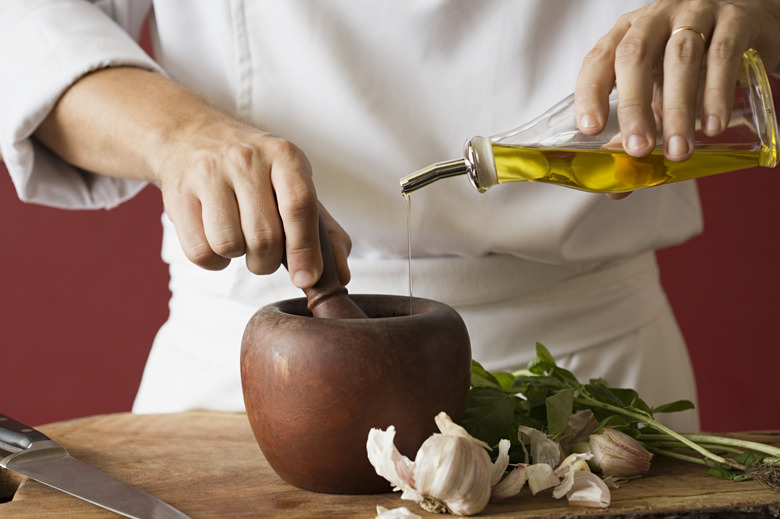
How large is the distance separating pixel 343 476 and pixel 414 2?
1.74 feet

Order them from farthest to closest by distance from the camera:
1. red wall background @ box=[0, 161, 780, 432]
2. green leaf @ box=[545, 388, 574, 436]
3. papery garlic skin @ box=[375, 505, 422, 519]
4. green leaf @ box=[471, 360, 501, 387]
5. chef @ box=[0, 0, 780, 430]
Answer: red wall background @ box=[0, 161, 780, 432], chef @ box=[0, 0, 780, 430], green leaf @ box=[471, 360, 501, 387], green leaf @ box=[545, 388, 574, 436], papery garlic skin @ box=[375, 505, 422, 519]

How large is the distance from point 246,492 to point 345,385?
0.14 metres

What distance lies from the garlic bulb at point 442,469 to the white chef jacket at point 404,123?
36 cm

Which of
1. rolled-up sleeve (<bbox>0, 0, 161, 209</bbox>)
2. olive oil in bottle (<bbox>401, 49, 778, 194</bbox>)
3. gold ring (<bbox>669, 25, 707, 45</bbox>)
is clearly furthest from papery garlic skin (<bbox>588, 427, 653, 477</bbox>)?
rolled-up sleeve (<bbox>0, 0, 161, 209</bbox>)

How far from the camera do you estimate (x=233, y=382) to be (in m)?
1.00

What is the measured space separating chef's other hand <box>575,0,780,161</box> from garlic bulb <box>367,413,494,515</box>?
254mm

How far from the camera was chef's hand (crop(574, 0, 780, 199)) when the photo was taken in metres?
0.66

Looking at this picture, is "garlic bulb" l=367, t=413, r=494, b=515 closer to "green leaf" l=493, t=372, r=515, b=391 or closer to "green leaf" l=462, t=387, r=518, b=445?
"green leaf" l=462, t=387, r=518, b=445

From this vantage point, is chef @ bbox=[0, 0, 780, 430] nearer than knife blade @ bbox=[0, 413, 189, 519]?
No

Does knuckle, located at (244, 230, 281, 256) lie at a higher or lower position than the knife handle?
higher

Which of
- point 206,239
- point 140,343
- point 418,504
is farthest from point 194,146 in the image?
point 140,343

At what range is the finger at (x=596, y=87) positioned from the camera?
0.66m

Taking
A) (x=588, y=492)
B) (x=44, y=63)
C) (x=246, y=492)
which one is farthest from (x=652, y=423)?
(x=44, y=63)

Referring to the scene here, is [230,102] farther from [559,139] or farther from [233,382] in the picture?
[559,139]
